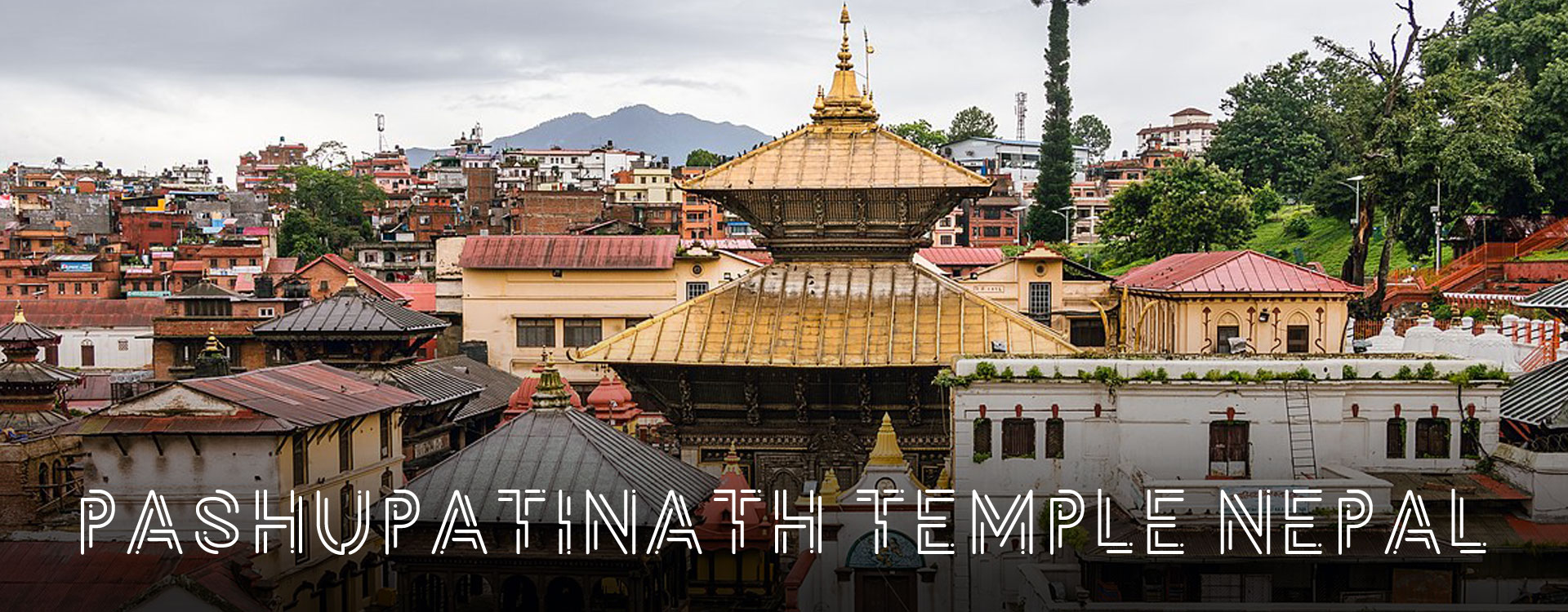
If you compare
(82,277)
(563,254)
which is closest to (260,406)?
(563,254)

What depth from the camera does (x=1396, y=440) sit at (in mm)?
20922

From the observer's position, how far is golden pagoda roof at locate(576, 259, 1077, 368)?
2503cm

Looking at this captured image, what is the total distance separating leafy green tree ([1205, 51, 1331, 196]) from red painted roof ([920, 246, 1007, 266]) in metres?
22.3

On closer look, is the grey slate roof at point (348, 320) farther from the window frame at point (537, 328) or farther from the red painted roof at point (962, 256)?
the red painted roof at point (962, 256)

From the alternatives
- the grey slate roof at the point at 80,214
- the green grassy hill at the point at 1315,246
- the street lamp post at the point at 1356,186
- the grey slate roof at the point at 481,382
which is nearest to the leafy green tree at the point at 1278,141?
the green grassy hill at the point at 1315,246

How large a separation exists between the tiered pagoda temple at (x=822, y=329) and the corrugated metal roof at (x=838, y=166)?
3cm

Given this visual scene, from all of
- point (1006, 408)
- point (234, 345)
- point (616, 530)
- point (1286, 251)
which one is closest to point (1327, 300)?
point (1006, 408)

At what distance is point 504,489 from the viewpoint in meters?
20.0

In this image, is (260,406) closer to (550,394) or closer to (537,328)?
(550,394)

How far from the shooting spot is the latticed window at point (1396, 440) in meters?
20.9

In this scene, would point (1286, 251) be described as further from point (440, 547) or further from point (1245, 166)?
point (440, 547)

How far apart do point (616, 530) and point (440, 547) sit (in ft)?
8.52

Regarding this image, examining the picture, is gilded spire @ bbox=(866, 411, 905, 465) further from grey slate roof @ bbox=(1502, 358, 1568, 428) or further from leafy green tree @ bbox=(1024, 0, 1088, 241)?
leafy green tree @ bbox=(1024, 0, 1088, 241)

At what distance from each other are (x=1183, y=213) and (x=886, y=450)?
169ft
